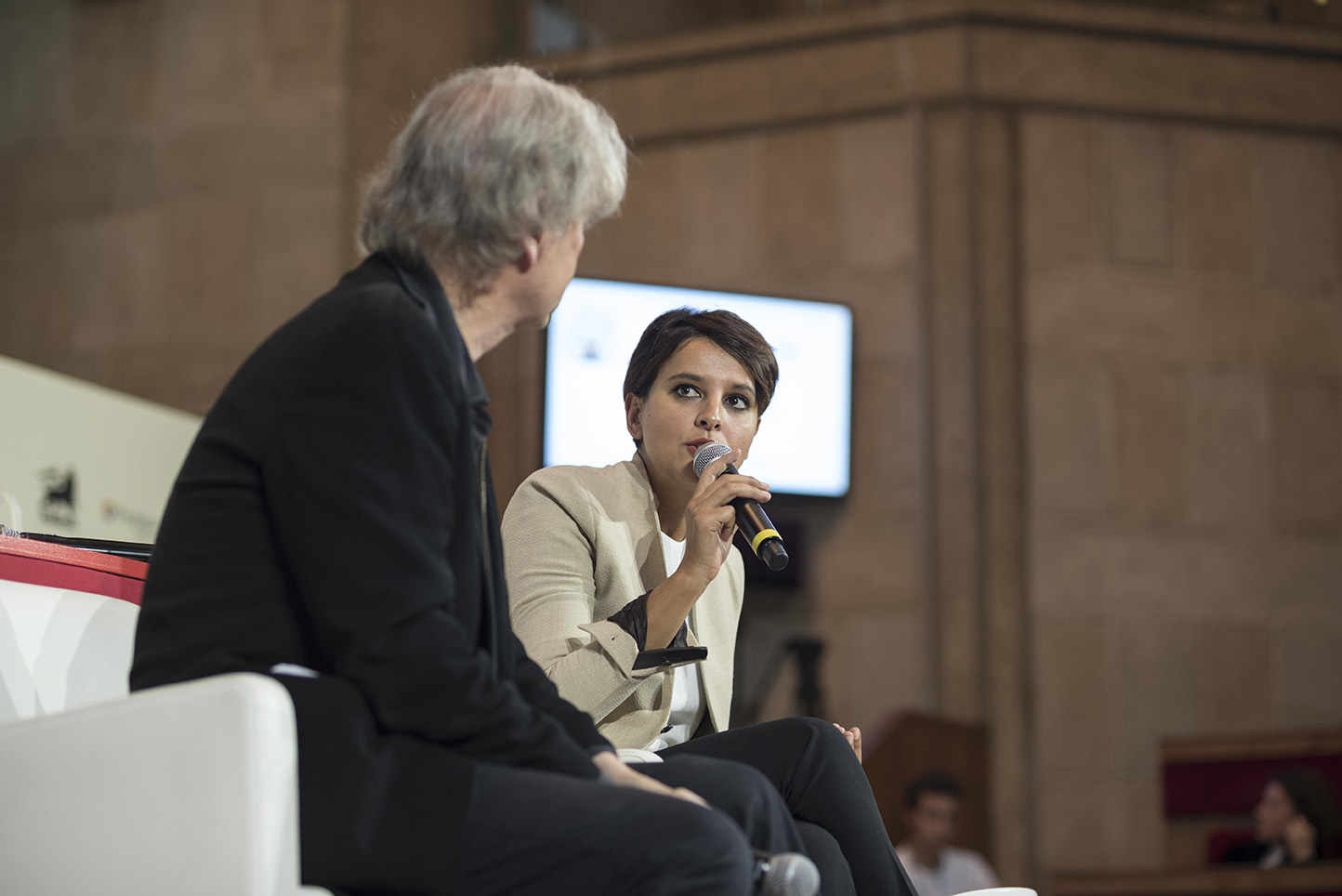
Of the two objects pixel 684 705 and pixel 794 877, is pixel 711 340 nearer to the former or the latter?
pixel 684 705

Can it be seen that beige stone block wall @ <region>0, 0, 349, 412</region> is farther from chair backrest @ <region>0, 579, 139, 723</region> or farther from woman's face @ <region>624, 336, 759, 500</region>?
chair backrest @ <region>0, 579, 139, 723</region>

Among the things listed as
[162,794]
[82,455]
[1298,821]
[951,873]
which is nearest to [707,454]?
[162,794]

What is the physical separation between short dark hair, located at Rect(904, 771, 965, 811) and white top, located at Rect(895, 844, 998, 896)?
0.20 metres

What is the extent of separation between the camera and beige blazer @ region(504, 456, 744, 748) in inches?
73.3

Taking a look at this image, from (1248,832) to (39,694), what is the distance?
4721 millimetres

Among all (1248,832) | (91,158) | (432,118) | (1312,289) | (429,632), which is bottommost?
(1248,832)

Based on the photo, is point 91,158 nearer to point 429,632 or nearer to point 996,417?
point 996,417

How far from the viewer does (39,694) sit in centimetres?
168

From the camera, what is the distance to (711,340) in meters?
2.25

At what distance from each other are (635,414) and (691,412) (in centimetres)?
13

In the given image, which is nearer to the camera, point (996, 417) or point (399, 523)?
point (399, 523)

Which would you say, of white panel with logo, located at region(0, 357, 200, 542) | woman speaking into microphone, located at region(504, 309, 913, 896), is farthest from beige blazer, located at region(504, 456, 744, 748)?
white panel with logo, located at region(0, 357, 200, 542)

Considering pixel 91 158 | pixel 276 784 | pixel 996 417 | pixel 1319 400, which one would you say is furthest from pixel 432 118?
pixel 91 158

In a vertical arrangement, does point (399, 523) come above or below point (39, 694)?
above
